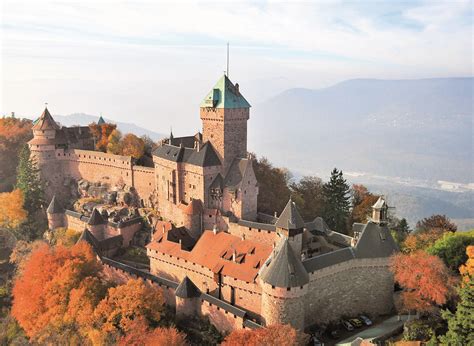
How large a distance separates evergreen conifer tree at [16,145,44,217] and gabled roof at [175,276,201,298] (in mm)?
28597

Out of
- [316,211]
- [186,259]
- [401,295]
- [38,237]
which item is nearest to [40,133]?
[38,237]

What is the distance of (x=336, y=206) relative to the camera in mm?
53156

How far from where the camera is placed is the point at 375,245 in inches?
1388

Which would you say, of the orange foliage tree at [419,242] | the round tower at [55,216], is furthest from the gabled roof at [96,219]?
the orange foliage tree at [419,242]

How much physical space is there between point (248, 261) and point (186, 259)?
250 inches

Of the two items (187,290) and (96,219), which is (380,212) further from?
(96,219)

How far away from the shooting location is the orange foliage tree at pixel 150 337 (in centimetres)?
3075

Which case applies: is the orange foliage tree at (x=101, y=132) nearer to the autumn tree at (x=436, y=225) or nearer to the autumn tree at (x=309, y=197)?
the autumn tree at (x=309, y=197)

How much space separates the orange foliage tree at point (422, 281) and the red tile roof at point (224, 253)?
10074mm

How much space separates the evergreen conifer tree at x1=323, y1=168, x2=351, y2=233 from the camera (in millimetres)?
52938

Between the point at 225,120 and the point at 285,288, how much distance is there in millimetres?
19315

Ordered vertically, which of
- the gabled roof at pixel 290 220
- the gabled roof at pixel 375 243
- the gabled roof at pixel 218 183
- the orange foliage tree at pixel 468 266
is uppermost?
the gabled roof at pixel 218 183

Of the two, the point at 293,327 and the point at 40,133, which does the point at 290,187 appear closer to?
the point at 293,327

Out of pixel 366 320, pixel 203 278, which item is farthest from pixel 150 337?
→ pixel 366 320
